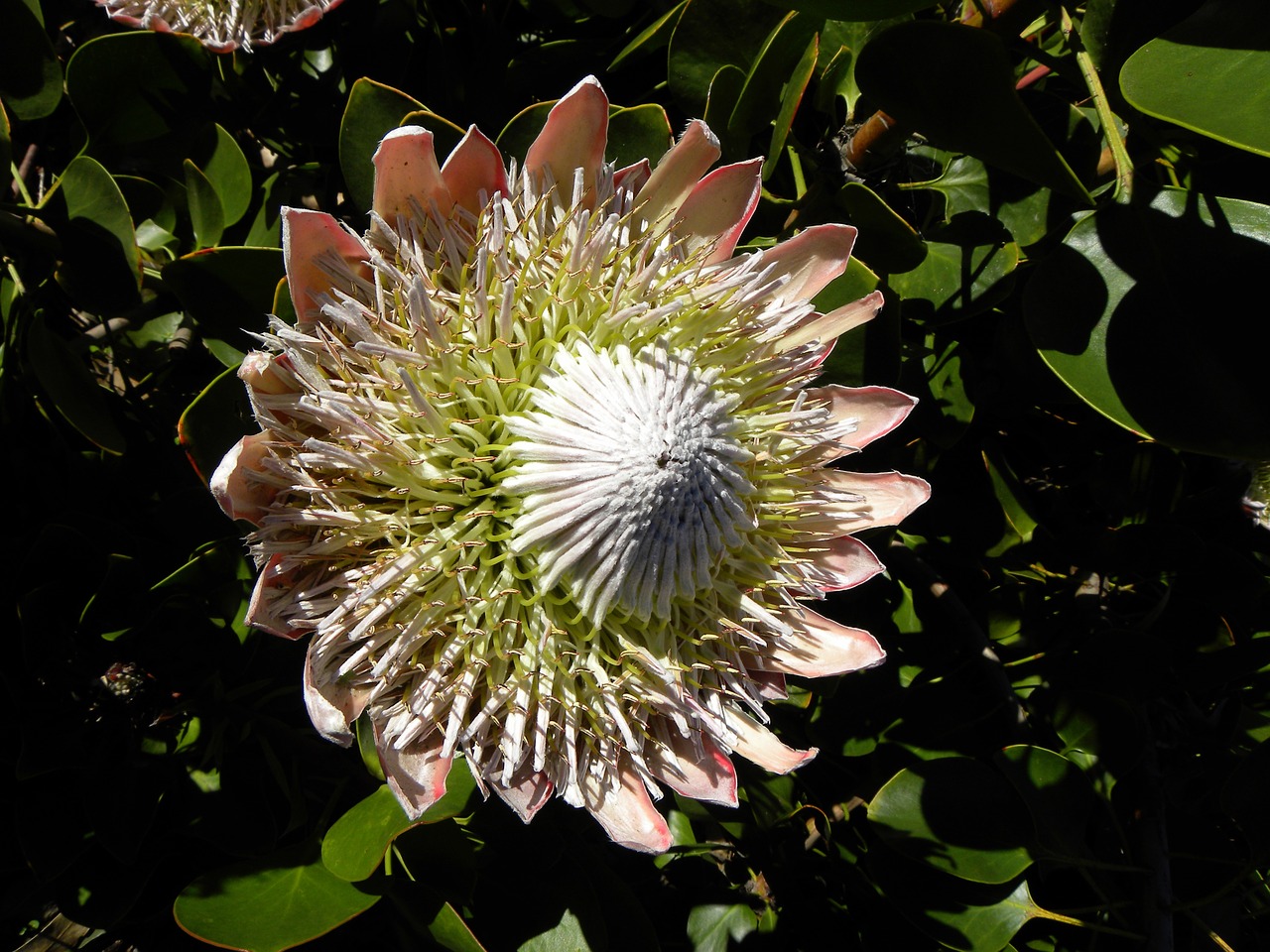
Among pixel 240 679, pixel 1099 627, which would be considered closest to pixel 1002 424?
pixel 1099 627

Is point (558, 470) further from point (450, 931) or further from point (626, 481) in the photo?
point (450, 931)

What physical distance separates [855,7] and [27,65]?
1387mm

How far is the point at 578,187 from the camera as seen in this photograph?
122 centimetres

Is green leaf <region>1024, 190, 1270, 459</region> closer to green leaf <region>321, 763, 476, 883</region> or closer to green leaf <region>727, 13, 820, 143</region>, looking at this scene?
green leaf <region>727, 13, 820, 143</region>

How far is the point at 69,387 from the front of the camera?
4.58 feet

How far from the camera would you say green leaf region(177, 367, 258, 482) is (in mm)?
1151

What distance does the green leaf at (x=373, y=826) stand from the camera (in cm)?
126

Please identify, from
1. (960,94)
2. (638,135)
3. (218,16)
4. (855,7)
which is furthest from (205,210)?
(960,94)

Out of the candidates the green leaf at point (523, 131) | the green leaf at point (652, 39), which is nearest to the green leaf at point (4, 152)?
the green leaf at point (523, 131)

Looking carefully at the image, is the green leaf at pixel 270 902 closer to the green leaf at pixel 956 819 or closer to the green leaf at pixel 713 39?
the green leaf at pixel 956 819

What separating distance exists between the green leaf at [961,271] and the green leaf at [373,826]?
46.1 inches

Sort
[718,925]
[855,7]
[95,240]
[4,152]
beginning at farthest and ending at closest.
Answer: [718,925] < [95,240] < [4,152] < [855,7]

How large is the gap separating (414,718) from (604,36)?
1.48m

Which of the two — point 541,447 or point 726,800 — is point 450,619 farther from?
point 726,800
